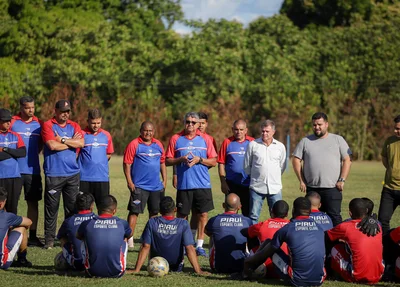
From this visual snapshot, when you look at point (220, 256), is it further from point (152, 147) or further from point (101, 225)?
point (152, 147)

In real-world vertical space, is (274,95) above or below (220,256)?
above

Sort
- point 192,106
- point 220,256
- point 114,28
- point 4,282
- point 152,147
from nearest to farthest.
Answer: point 4,282 → point 220,256 → point 152,147 → point 192,106 → point 114,28

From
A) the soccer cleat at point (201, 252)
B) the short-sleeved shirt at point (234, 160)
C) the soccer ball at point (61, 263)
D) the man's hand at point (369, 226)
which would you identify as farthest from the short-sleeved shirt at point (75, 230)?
the man's hand at point (369, 226)

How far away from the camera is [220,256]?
1004 centimetres

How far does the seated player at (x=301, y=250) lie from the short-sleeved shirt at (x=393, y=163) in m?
2.70

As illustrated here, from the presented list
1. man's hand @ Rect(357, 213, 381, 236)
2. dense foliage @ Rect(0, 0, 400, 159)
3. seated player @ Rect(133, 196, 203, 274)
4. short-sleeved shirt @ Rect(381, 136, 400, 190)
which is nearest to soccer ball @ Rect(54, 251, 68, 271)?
seated player @ Rect(133, 196, 203, 274)

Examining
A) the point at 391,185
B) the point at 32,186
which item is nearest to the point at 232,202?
the point at 391,185

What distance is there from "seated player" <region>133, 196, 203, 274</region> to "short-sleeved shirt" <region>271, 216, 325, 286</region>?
129cm

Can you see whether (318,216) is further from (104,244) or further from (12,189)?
(12,189)

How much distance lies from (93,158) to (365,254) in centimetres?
527

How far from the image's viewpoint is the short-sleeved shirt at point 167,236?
9.87 meters

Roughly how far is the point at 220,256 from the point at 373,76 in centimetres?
3899

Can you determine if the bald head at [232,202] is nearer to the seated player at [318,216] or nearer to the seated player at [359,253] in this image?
the seated player at [318,216]

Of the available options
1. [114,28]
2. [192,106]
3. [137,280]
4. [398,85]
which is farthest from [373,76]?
[137,280]
